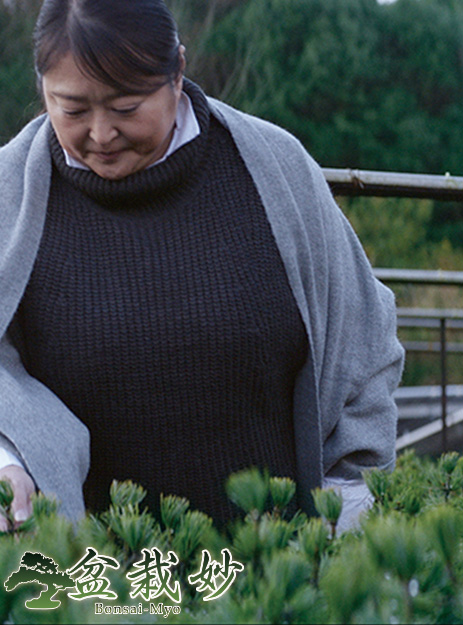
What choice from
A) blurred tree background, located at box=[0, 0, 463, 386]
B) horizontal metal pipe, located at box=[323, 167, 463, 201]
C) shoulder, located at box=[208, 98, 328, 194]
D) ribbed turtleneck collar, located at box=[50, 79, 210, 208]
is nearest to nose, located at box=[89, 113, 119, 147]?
ribbed turtleneck collar, located at box=[50, 79, 210, 208]

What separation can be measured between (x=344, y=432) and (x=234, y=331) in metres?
0.29

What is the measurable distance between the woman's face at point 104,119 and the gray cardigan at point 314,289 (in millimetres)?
127

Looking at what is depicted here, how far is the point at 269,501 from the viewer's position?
91cm

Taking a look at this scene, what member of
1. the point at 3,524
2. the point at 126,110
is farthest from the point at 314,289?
the point at 3,524

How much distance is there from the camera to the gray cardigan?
70.4 inches

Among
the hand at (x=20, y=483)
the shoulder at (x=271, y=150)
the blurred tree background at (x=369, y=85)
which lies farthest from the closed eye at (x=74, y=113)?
the blurred tree background at (x=369, y=85)

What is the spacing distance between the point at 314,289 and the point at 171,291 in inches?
10.5

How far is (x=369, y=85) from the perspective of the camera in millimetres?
26156

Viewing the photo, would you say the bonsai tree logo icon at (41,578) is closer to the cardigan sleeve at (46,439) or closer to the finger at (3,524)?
the finger at (3,524)

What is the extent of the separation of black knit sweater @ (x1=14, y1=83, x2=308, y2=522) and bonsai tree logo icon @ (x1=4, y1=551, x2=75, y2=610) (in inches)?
45.6

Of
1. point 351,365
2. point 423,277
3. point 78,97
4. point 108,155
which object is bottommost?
point 423,277

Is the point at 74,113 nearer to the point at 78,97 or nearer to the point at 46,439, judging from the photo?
the point at 78,97

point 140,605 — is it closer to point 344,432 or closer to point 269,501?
point 269,501

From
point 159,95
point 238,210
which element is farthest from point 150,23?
point 238,210
